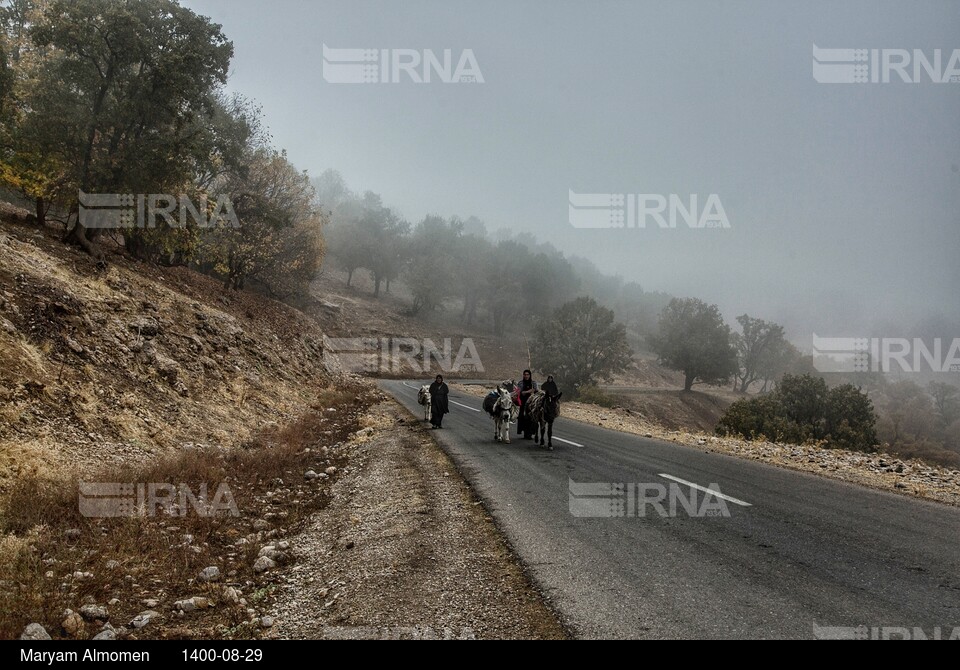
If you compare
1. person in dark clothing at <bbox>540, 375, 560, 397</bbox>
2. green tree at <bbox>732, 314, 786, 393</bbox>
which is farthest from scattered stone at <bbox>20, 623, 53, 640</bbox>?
green tree at <bbox>732, 314, 786, 393</bbox>

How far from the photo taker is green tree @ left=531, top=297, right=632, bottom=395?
52.3 metres

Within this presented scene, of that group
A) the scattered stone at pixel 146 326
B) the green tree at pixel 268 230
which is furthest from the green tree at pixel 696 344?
the scattered stone at pixel 146 326

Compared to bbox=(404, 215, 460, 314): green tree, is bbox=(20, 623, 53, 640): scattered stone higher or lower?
lower

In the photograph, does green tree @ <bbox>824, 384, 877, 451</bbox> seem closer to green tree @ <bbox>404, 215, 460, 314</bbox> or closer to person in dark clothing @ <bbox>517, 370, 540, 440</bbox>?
person in dark clothing @ <bbox>517, 370, 540, 440</bbox>

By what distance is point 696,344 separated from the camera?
66.8 meters

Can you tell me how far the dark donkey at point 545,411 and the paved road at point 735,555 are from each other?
11.8 ft

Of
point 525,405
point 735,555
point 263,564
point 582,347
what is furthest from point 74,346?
point 582,347

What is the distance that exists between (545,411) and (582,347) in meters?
39.1

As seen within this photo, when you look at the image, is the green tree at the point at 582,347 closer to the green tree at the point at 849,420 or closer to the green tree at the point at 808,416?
the green tree at the point at 808,416

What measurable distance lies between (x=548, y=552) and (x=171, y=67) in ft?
64.6

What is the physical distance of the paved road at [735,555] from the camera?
13.7 ft

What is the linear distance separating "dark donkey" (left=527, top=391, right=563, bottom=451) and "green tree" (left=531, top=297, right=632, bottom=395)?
3687 cm
